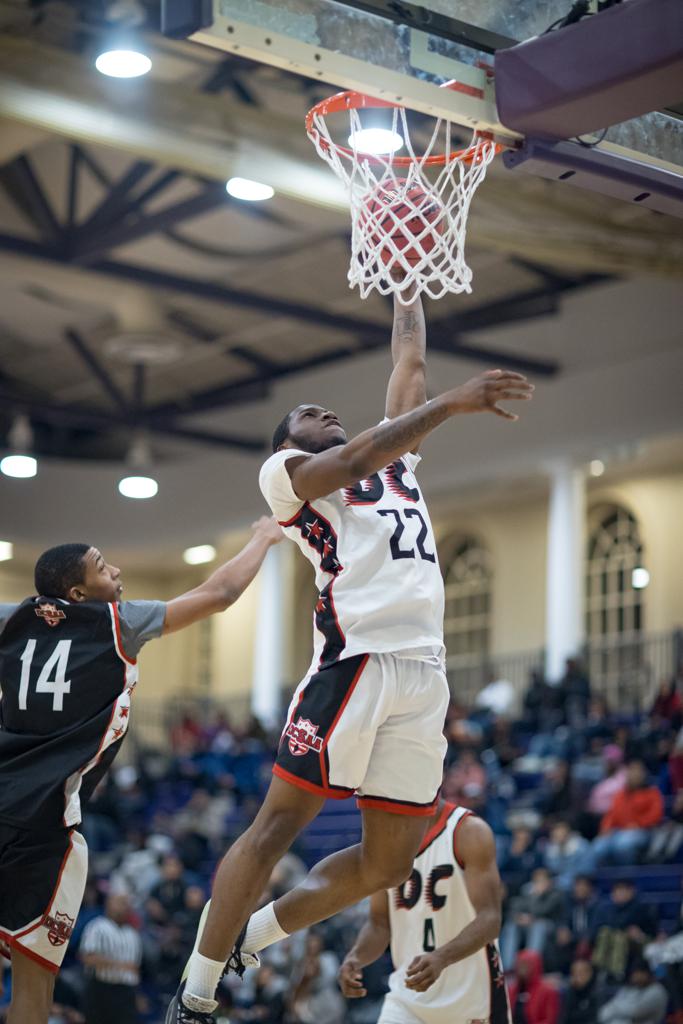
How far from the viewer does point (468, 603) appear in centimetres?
2694

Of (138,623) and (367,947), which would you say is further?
(367,947)

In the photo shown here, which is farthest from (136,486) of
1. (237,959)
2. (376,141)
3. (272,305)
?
(237,959)

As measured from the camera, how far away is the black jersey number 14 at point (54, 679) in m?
5.78

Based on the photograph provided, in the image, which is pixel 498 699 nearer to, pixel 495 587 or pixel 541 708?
pixel 541 708

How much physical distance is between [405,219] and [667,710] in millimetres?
12665

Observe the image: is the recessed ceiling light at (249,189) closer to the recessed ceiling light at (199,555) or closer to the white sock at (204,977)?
the white sock at (204,977)

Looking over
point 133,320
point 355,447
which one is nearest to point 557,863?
point 133,320

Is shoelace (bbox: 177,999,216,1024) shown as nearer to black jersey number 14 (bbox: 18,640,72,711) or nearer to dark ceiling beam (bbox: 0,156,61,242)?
black jersey number 14 (bbox: 18,640,72,711)

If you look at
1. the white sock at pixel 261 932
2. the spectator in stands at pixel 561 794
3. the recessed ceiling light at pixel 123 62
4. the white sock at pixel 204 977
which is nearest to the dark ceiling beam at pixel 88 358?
the spectator in stands at pixel 561 794

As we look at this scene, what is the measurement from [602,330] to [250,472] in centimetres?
→ 746

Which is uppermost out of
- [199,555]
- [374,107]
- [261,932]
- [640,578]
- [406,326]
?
[199,555]

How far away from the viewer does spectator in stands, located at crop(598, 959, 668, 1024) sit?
38.1 feet

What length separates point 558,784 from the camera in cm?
1650

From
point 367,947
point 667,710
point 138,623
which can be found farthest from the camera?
point 667,710
